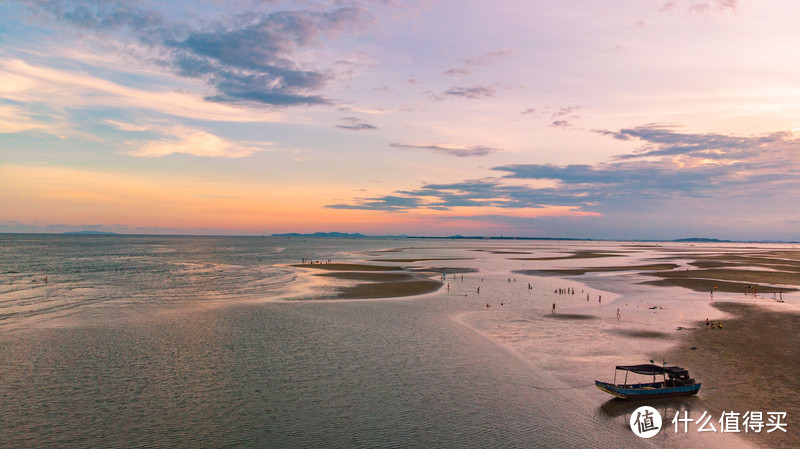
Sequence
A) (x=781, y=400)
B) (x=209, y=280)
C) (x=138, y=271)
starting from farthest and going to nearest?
(x=138, y=271) → (x=209, y=280) → (x=781, y=400)

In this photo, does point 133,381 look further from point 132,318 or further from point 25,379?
point 132,318

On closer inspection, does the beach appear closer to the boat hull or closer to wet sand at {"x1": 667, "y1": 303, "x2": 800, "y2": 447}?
wet sand at {"x1": 667, "y1": 303, "x2": 800, "y2": 447}

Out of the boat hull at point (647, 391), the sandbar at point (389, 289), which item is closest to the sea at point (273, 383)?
the boat hull at point (647, 391)

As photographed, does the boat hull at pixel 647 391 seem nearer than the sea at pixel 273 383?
No

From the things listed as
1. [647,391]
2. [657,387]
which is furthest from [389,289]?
[647,391]

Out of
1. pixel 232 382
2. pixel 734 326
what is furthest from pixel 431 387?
pixel 734 326

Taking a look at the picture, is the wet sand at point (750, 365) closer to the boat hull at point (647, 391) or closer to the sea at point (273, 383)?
the boat hull at point (647, 391)
